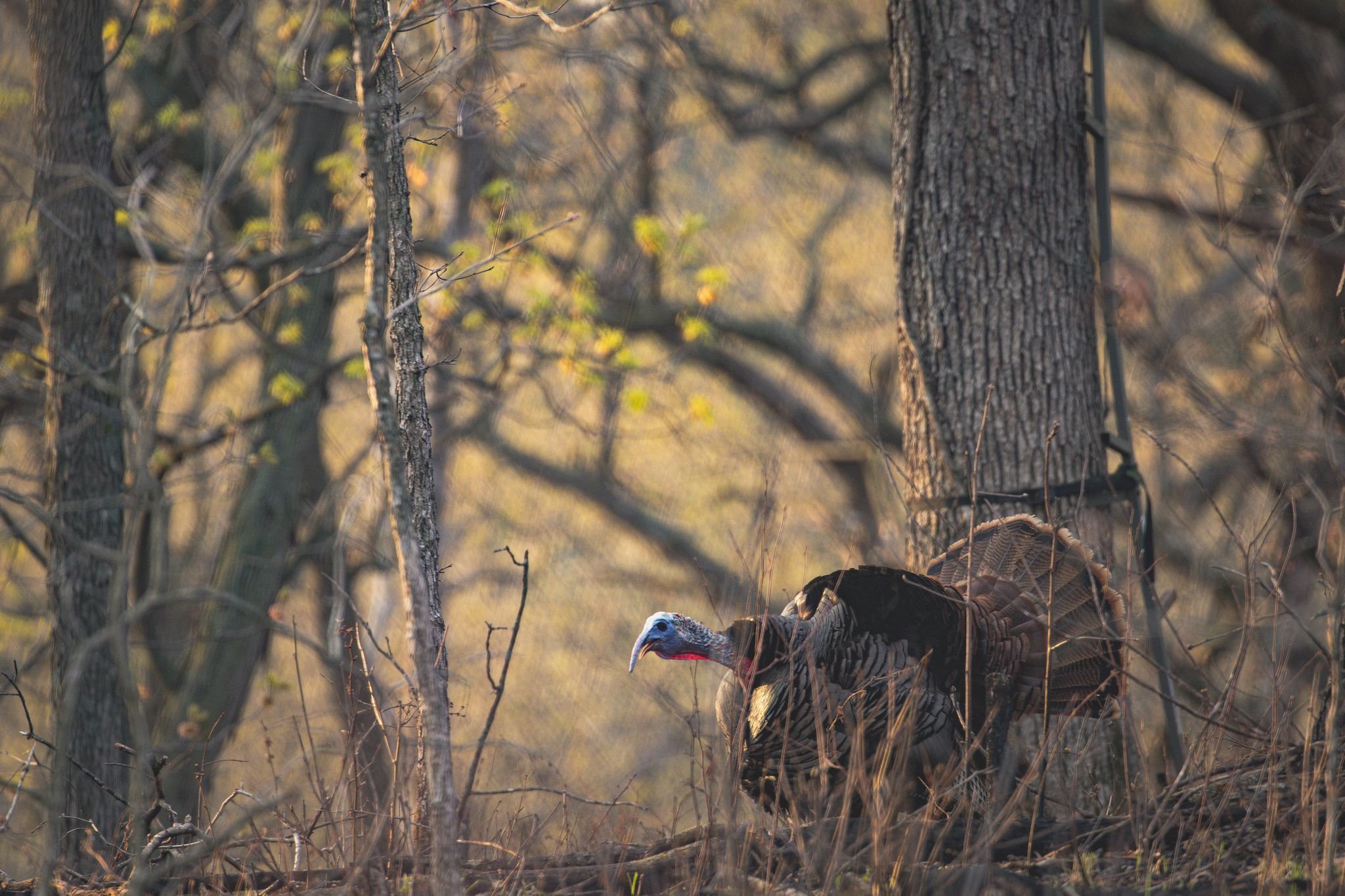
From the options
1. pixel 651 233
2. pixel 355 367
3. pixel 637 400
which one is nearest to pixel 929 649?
pixel 637 400

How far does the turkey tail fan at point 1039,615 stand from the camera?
151 inches

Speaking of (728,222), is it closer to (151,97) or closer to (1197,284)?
(1197,284)

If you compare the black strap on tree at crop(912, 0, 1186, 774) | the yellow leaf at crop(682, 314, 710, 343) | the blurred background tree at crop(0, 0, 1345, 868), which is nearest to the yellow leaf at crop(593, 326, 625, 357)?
the blurred background tree at crop(0, 0, 1345, 868)

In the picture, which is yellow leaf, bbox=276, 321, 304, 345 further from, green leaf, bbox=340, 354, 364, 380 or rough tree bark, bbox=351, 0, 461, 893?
rough tree bark, bbox=351, 0, 461, 893

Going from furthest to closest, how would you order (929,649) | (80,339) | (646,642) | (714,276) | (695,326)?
(695,326)
(714,276)
(80,339)
(646,642)
(929,649)

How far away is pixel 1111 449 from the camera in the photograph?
4.49 m

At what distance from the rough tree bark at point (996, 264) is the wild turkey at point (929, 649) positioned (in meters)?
0.41

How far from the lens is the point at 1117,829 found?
3082 mm

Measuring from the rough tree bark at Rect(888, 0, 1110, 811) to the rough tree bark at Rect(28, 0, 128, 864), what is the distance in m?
3.42

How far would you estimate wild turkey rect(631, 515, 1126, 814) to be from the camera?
374cm

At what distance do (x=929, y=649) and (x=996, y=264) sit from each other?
4.92ft

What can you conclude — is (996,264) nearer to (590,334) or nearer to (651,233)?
(651,233)

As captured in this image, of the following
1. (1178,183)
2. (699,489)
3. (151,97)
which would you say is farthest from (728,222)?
(151,97)

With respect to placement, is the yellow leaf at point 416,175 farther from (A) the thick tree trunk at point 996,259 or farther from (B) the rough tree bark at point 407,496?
(B) the rough tree bark at point 407,496
